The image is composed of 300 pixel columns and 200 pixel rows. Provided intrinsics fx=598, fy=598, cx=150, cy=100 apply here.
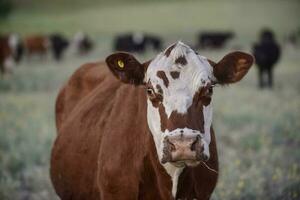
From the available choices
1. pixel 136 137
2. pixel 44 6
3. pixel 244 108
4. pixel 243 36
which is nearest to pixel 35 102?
pixel 244 108

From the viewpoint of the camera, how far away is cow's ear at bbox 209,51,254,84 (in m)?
4.60

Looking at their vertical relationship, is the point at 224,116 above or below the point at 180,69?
below

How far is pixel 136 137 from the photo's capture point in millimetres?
4703

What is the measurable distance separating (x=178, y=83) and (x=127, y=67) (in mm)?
633

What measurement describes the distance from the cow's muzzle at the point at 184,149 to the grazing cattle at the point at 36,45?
1373 inches

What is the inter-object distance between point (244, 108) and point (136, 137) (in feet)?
30.0

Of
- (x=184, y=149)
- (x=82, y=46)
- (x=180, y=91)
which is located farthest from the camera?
(x=82, y=46)

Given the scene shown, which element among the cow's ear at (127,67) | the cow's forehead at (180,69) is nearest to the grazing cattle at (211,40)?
the cow's ear at (127,67)

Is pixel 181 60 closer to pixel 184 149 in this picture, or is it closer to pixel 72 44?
pixel 184 149

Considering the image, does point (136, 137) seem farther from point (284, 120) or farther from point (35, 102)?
point (35, 102)

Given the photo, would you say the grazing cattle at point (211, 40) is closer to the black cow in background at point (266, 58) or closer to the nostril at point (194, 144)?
the black cow in background at point (266, 58)

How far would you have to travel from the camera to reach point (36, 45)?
38250mm

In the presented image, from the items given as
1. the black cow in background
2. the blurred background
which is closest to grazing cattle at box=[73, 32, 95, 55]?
the blurred background

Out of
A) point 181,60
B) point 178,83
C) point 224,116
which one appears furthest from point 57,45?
point 178,83
